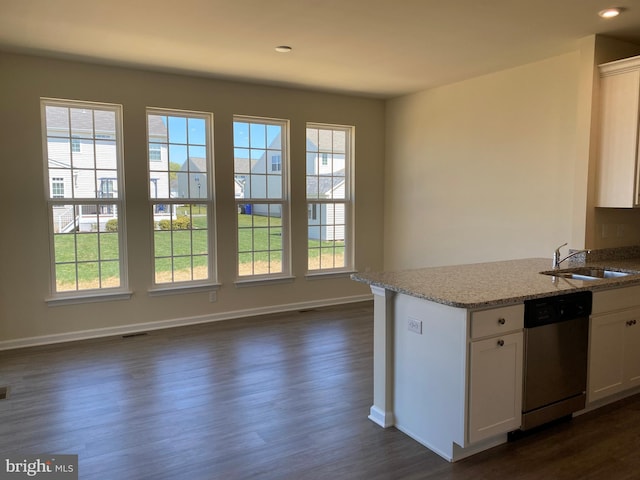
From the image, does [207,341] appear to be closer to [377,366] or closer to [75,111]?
[377,366]

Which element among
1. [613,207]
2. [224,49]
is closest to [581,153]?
[613,207]

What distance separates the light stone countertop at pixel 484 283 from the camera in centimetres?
251

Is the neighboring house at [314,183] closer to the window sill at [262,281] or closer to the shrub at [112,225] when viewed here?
the window sill at [262,281]

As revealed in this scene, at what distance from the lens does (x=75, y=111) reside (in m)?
4.72

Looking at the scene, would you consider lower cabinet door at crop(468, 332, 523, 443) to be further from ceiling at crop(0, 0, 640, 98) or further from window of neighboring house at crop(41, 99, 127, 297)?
window of neighboring house at crop(41, 99, 127, 297)

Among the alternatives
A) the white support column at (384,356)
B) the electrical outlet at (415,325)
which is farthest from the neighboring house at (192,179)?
the electrical outlet at (415,325)

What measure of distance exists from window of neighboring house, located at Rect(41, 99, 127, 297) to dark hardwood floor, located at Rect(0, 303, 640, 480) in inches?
30.3

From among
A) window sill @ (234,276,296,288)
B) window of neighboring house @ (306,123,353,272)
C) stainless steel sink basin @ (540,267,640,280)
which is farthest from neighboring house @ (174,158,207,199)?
stainless steel sink basin @ (540,267,640,280)

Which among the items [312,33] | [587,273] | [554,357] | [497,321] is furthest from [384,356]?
[312,33]

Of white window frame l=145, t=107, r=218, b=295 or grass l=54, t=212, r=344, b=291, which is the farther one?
white window frame l=145, t=107, r=218, b=295

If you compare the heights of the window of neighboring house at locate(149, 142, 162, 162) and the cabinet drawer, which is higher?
the window of neighboring house at locate(149, 142, 162, 162)

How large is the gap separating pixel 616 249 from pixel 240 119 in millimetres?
4130

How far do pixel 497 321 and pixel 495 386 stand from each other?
0.37 m

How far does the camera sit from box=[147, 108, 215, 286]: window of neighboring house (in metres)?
5.14
